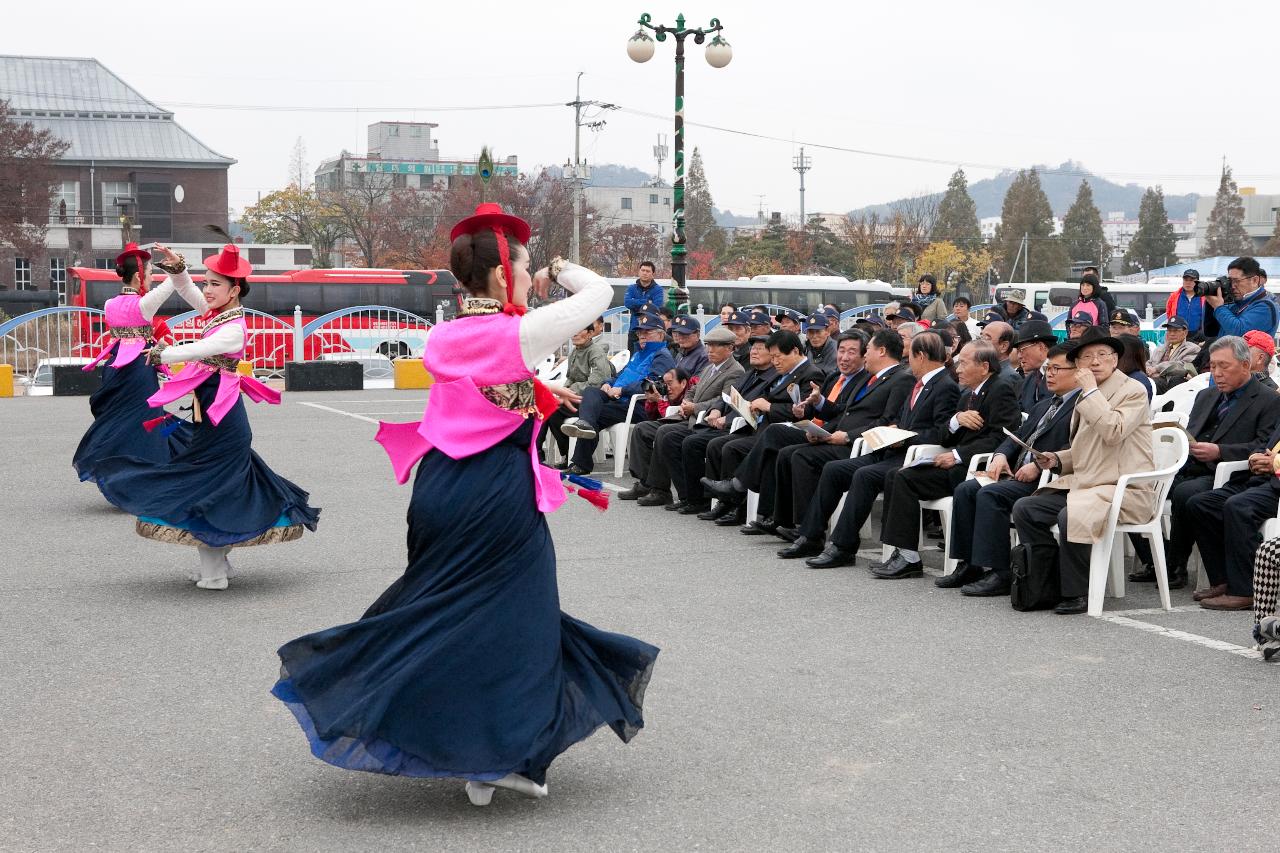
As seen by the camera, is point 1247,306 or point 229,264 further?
point 1247,306

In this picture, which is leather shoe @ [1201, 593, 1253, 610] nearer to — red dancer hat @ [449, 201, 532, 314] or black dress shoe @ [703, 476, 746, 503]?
black dress shoe @ [703, 476, 746, 503]

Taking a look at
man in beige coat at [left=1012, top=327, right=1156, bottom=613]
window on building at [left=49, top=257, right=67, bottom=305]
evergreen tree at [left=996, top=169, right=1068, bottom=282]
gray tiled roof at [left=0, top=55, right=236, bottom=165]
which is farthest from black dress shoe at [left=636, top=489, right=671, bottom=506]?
evergreen tree at [left=996, top=169, right=1068, bottom=282]

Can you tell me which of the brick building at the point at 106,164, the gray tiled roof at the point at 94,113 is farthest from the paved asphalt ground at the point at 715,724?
the gray tiled roof at the point at 94,113

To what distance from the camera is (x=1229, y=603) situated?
7.52 meters

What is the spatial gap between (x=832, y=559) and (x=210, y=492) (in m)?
3.86

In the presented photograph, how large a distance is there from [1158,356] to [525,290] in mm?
9520

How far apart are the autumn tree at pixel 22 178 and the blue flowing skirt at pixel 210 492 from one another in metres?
51.6

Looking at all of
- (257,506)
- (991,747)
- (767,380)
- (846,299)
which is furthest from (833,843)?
(846,299)

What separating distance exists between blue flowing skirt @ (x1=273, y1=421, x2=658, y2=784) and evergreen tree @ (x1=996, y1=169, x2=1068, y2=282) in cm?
10299

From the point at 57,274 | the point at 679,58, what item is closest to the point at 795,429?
the point at 679,58

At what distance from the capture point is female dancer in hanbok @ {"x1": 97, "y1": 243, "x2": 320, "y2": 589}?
780cm

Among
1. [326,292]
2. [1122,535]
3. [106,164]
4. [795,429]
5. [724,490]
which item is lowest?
[724,490]

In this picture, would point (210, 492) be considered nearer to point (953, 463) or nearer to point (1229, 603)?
point (953, 463)

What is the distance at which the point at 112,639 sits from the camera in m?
6.80
